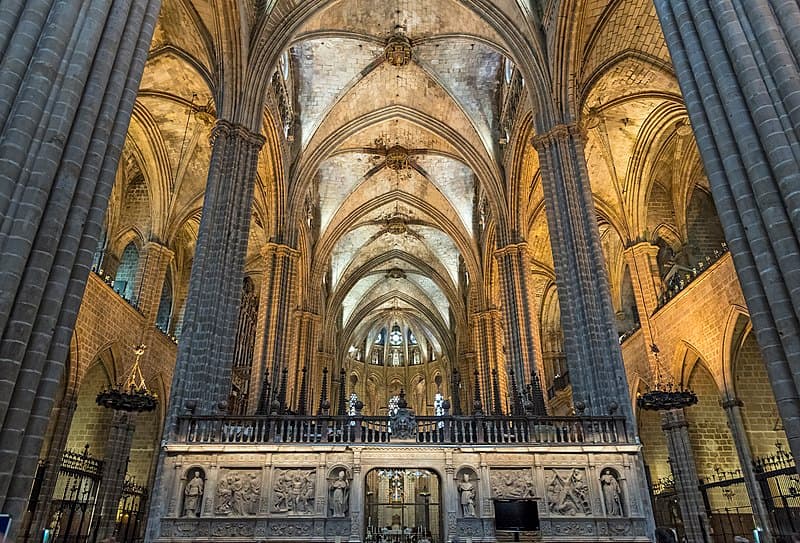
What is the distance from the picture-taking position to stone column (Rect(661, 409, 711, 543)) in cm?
1559

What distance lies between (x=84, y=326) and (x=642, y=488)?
1490cm

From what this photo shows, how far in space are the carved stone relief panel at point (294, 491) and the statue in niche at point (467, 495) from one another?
103 inches

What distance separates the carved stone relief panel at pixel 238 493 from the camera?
9562 millimetres

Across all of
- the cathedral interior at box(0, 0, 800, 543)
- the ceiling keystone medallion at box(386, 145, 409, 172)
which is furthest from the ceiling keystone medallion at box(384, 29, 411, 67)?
the ceiling keystone medallion at box(386, 145, 409, 172)

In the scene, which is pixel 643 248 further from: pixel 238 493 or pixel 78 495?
pixel 78 495

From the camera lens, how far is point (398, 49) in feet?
65.5

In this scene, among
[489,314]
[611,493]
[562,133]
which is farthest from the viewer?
[489,314]

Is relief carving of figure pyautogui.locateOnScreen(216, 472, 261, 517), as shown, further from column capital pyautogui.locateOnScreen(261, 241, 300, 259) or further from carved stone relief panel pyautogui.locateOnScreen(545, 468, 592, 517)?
column capital pyautogui.locateOnScreen(261, 241, 300, 259)

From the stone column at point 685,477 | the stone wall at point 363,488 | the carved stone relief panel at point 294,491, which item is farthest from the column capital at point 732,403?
the carved stone relief panel at point 294,491

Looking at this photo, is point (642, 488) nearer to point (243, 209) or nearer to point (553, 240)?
point (553, 240)

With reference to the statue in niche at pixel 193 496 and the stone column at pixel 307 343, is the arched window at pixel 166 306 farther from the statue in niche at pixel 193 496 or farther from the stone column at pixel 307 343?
the statue in niche at pixel 193 496

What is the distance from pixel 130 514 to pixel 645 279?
18.6 metres

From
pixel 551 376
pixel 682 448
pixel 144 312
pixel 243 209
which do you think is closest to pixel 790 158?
pixel 243 209

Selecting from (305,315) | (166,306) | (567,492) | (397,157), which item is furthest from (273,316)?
(567,492)
